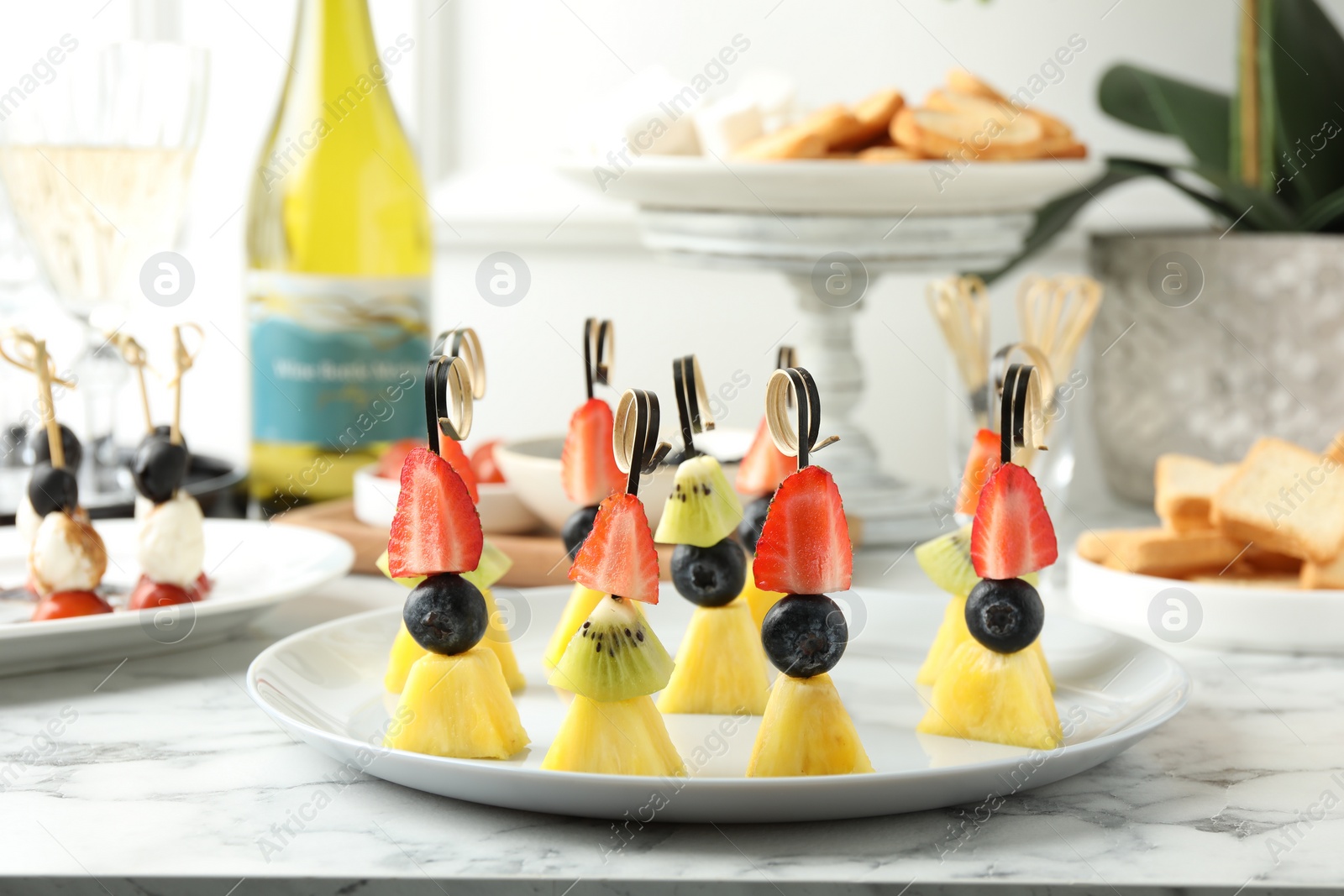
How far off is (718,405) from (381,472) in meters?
0.57

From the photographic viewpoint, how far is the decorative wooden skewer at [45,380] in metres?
0.64

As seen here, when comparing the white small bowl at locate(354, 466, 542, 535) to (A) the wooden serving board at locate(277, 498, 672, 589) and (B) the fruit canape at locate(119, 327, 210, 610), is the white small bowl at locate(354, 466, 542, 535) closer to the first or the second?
(A) the wooden serving board at locate(277, 498, 672, 589)

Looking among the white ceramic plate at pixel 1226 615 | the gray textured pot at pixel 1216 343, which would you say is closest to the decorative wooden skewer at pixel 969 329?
the white ceramic plate at pixel 1226 615

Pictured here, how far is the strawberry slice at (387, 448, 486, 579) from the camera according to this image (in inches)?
19.5

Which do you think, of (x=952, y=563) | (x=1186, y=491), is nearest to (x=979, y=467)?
(x=952, y=563)

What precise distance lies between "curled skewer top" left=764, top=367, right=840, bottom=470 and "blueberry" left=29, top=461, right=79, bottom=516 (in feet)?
1.19

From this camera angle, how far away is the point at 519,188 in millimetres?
1393

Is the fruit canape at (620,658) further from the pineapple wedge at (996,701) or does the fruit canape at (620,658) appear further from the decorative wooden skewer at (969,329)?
the decorative wooden skewer at (969,329)

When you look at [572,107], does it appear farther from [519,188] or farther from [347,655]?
[347,655]

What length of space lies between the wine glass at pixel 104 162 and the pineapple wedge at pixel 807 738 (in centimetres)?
55

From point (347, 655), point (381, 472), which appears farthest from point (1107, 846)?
point (381, 472)

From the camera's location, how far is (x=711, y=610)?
0.59m

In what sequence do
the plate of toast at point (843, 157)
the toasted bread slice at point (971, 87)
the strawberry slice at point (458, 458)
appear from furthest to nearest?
the toasted bread slice at point (971, 87) < the plate of toast at point (843, 157) < the strawberry slice at point (458, 458)

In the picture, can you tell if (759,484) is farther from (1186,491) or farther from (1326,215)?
(1326,215)
